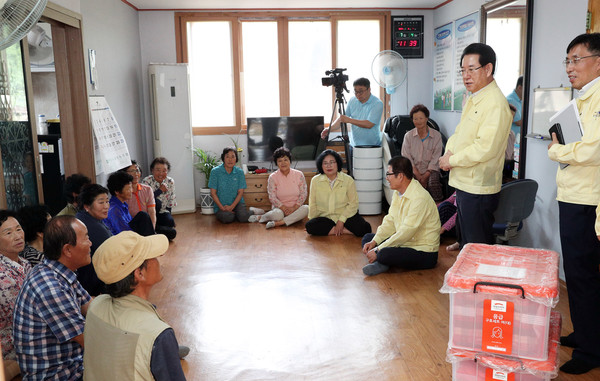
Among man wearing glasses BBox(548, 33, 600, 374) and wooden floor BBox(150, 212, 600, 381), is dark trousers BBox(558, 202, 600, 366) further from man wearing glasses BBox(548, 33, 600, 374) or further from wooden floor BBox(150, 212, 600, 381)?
wooden floor BBox(150, 212, 600, 381)

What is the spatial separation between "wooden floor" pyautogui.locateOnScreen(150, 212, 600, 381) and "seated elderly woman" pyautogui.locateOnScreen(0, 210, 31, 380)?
819 mm

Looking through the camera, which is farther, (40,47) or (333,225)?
(40,47)

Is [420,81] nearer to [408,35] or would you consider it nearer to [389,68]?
[408,35]

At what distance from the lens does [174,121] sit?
20.9 feet

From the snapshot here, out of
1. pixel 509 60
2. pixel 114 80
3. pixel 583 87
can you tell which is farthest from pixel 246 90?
pixel 583 87

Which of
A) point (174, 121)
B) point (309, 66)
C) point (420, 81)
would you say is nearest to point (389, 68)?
point (420, 81)

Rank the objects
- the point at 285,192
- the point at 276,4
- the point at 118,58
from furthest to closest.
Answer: the point at 276,4
the point at 285,192
the point at 118,58

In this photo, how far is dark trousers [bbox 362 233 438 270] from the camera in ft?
13.1

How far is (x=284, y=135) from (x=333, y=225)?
1800mm

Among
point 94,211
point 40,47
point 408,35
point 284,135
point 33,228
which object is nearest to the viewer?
point 33,228

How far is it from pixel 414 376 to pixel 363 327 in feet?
1.98

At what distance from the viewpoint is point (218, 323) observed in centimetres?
320

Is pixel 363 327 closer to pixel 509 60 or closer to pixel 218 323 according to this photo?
pixel 218 323

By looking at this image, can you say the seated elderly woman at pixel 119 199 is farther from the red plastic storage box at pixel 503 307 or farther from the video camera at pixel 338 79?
the video camera at pixel 338 79
